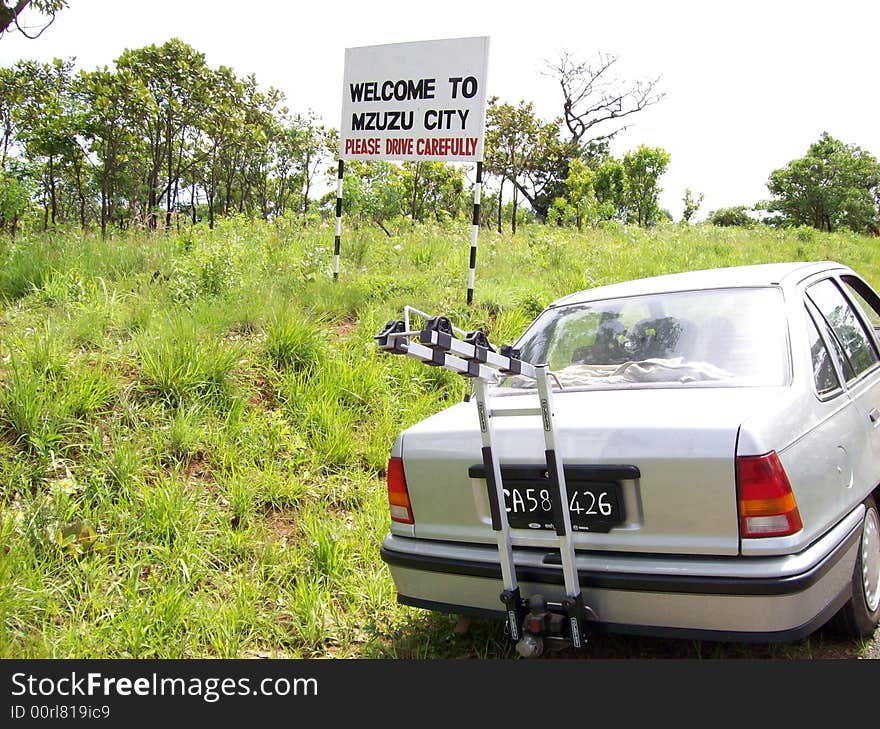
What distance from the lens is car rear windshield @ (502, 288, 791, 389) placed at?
3.04 meters

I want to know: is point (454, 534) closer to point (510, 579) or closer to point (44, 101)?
point (510, 579)

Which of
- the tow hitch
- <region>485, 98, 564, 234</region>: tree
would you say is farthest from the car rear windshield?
<region>485, 98, 564, 234</region>: tree

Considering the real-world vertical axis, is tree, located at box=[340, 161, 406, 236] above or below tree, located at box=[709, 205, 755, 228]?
below

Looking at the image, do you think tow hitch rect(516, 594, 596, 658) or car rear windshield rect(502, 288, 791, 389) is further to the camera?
car rear windshield rect(502, 288, 791, 389)

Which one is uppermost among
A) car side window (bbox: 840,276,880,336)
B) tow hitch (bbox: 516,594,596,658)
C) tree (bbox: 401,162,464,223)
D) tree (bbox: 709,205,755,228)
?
tree (bbox: 709,205,755,228)

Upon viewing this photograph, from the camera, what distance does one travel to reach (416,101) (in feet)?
25.0

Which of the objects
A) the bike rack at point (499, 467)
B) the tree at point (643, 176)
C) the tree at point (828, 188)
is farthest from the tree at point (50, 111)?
the tree at point (828, 188)

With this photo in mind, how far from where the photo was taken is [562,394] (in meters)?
3.19

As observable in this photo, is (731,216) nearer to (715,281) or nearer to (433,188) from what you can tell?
(433,188)

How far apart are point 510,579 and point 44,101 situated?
41.1 ft

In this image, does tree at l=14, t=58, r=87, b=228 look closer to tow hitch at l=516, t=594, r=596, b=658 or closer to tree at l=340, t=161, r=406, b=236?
tree at l=340, t=161, r=406, b=236

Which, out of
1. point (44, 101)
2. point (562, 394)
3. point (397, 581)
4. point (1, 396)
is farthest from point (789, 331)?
point (44, 101)

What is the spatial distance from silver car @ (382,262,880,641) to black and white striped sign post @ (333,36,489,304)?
4.32 metres

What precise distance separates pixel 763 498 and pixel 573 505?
2.10 feet
